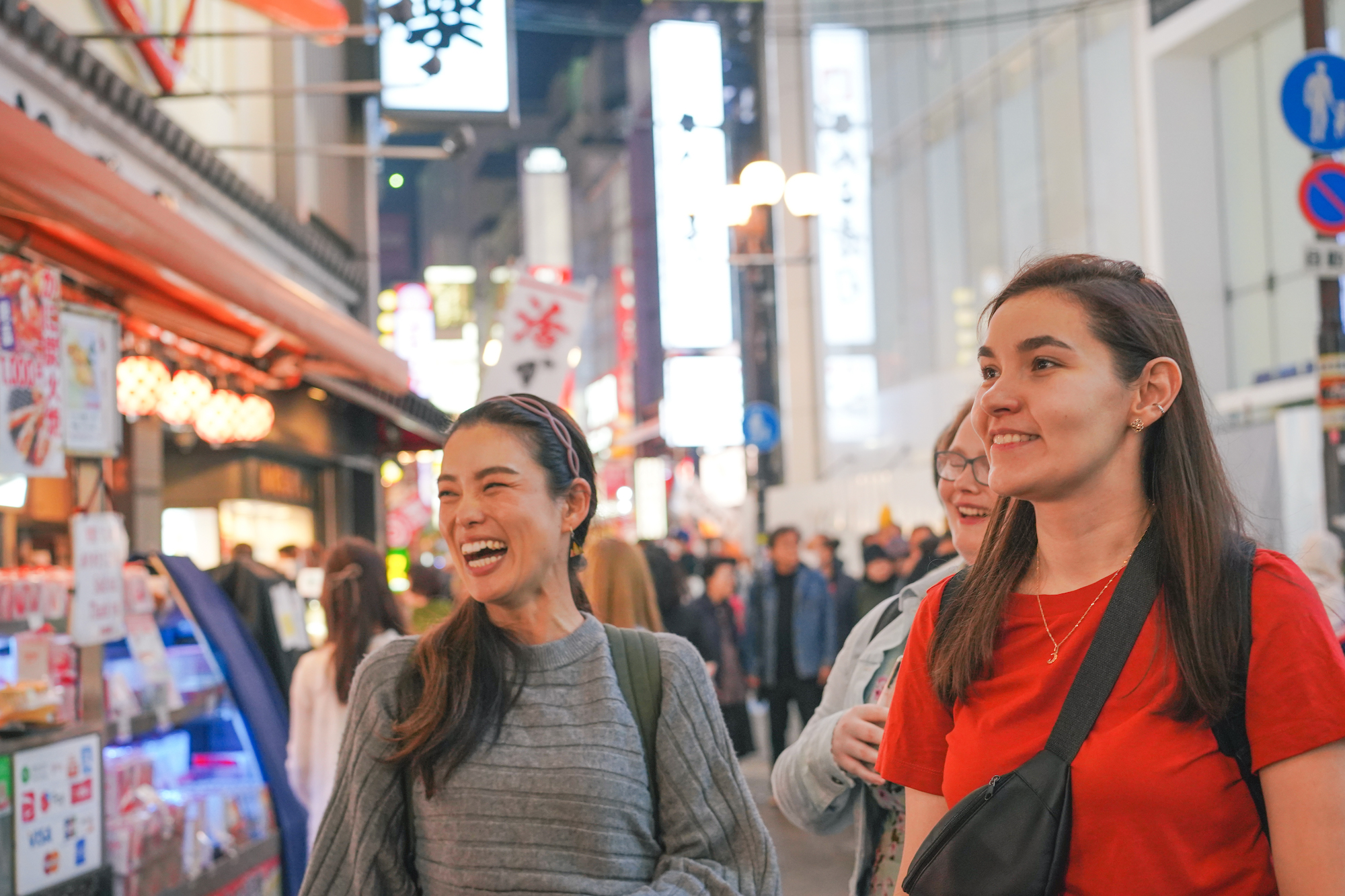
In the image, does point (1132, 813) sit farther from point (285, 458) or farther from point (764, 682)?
point (285, 458)

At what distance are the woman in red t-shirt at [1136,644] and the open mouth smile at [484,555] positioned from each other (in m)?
0.92

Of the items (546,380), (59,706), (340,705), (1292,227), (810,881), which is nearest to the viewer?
(59,706)

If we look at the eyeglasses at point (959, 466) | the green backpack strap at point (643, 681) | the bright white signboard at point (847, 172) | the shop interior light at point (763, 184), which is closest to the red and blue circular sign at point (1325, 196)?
the eyeglasses at point (959, 466)

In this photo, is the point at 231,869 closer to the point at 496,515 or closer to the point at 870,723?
the point at 496,515

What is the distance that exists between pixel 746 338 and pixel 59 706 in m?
35.7

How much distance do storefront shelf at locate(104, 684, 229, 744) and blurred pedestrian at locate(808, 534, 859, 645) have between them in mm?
5463

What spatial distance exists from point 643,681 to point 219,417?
7571 millimetres

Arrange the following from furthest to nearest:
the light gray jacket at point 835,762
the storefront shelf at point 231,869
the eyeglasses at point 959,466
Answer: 1. the storefront shelf at point 231,869
2. the eyeglasses at point 959,466
3. the light gray jacket at point 835,762

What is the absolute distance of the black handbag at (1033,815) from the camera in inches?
75.1

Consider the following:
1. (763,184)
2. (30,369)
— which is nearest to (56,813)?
(30,369)

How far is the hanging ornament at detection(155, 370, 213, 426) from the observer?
8539 millimetres

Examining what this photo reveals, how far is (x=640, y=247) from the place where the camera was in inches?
1940

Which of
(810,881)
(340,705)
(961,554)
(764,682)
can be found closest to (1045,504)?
(961,554)

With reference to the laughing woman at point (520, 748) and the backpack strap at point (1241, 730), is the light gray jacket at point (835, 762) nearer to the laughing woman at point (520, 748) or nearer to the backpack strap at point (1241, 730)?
the laughing woman at point (520, 748)
